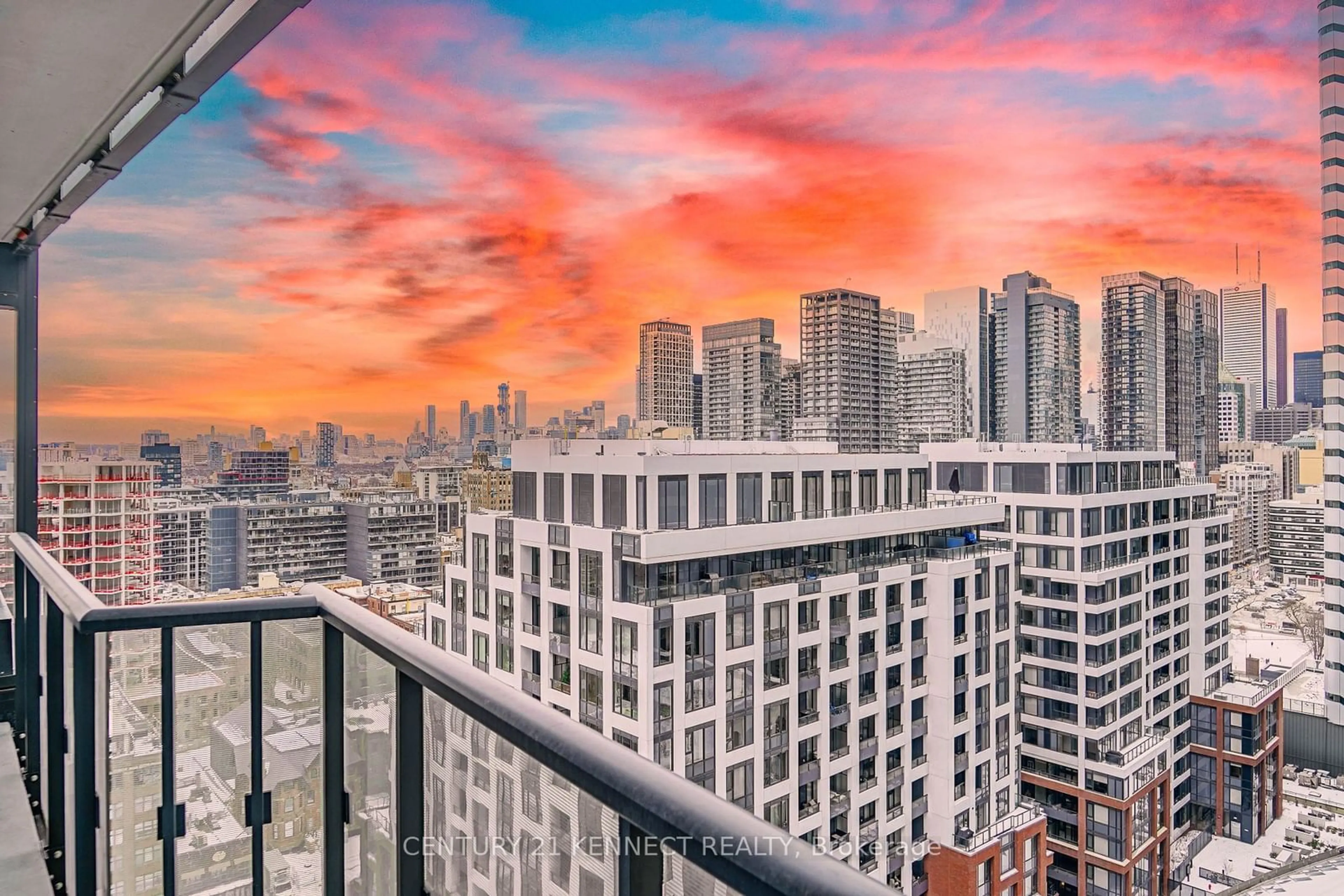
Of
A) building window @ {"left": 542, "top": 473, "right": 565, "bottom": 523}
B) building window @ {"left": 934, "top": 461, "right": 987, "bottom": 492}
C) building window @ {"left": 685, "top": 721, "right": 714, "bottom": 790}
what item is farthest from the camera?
building window @ {"left": 934, "top": 461, "right": 987, "bottom": 492}

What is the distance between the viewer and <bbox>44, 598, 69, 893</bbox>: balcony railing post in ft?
3.79

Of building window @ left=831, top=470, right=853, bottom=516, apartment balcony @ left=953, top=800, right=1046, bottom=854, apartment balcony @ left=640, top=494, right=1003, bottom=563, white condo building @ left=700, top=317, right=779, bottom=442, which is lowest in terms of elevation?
apartment balcony @ left=953, top=800, right=1046, bottom=854

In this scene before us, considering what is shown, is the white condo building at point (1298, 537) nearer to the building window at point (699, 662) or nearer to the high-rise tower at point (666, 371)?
the building window at point (699, 662)

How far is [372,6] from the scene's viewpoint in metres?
8.45

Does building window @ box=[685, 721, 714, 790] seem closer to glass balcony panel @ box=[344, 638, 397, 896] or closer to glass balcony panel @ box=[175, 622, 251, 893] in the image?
glass balcony panel @ box=[175, 622, 251, 893]

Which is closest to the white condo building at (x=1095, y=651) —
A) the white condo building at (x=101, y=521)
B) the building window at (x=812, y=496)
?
the building window at (x=812, y=496)

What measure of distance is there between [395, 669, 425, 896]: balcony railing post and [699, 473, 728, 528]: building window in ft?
26.6

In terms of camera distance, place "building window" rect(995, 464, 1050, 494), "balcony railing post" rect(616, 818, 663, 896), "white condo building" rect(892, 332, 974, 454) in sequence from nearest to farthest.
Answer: "balcony railing post" rect(616, 818, 663, 896), "building window" rect(995, 464, 1050, 494), "white condo building" rect(892, 332, 974, 454)

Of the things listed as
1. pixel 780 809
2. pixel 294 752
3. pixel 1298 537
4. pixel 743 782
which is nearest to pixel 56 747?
pixel 294 752

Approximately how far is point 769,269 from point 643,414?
6.45m

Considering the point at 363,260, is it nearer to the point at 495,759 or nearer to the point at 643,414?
the point at 643,414

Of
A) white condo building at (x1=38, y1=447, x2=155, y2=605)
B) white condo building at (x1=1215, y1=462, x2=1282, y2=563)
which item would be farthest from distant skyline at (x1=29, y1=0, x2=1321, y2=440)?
white condo building at (x1=1215, y1=462, x2=1282, y2=563)

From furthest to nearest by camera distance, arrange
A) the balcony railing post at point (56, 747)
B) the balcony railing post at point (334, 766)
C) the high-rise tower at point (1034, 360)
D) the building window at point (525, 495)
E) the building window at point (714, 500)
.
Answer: the high-rise tower at point (1034, 360) < the building window at point (525, 495) < the building window at point (714, 500) < the balcony railing post at point (56, 747) < the balcony railing post at point (334, 766)

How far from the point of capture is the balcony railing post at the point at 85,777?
3.43 feet
